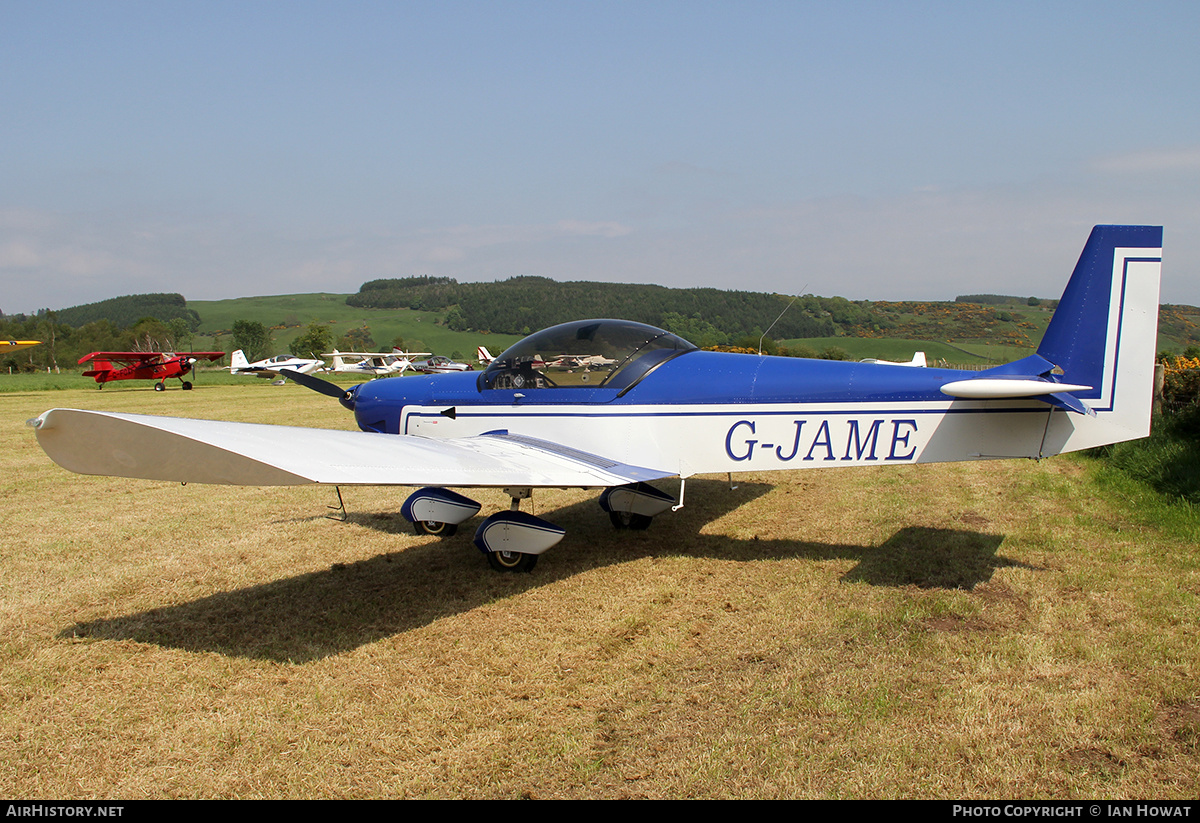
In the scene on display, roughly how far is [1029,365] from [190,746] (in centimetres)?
502

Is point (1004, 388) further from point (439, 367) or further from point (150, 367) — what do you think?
point (439, 367)

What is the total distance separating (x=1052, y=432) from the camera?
455cm

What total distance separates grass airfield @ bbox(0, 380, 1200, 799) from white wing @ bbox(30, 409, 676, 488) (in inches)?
32.6

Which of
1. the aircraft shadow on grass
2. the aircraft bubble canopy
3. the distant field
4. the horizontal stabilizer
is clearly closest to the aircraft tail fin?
the horizontal stabilizer

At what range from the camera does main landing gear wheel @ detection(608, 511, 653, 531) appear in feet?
21.7

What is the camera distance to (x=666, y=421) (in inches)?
217

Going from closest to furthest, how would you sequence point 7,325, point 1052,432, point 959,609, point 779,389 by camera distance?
point 959,609 → point 1052,432 → point 779,389 → point 7,325

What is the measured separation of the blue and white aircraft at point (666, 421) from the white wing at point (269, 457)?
0.01 metres

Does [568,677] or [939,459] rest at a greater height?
[939,459]

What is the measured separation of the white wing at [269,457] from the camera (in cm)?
298

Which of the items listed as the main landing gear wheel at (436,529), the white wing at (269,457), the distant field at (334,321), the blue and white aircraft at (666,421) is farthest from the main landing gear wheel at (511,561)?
the distant field at (334,321)

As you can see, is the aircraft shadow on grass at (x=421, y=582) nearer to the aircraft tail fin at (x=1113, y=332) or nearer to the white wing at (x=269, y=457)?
the white wing at (x=269, y=457)

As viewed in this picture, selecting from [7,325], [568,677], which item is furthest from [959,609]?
[7,325]
